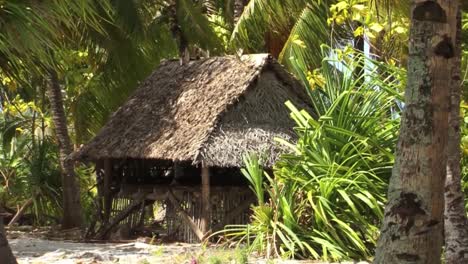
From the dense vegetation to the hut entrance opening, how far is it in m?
1.06

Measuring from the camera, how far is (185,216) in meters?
15.0

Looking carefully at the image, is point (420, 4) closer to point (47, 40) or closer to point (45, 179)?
point (47, 40)

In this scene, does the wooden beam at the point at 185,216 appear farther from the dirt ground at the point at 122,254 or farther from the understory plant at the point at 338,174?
the understory plant at the point at 338,174

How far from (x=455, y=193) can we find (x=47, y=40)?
3.69 meters

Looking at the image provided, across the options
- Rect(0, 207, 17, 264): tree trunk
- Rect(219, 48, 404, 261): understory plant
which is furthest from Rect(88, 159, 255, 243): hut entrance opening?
Rect(0, 207, 17, 264): tree trunk

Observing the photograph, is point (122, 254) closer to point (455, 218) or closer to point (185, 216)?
point (185, 216)

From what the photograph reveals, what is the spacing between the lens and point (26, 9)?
7938 mm

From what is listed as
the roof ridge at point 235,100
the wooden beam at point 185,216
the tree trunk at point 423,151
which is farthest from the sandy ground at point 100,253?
the tree trunk at point 423,151

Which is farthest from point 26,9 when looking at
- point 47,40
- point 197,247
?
point 197,247

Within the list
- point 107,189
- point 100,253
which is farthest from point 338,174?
point 107,189

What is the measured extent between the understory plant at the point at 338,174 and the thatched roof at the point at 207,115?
121 inches

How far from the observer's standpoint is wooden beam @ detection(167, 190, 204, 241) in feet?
48.2

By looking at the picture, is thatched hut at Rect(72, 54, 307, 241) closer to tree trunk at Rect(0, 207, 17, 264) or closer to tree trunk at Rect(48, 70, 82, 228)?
tree trunk at Rect(48, 70, 82, 228)

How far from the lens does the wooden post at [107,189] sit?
1669 centimetres
